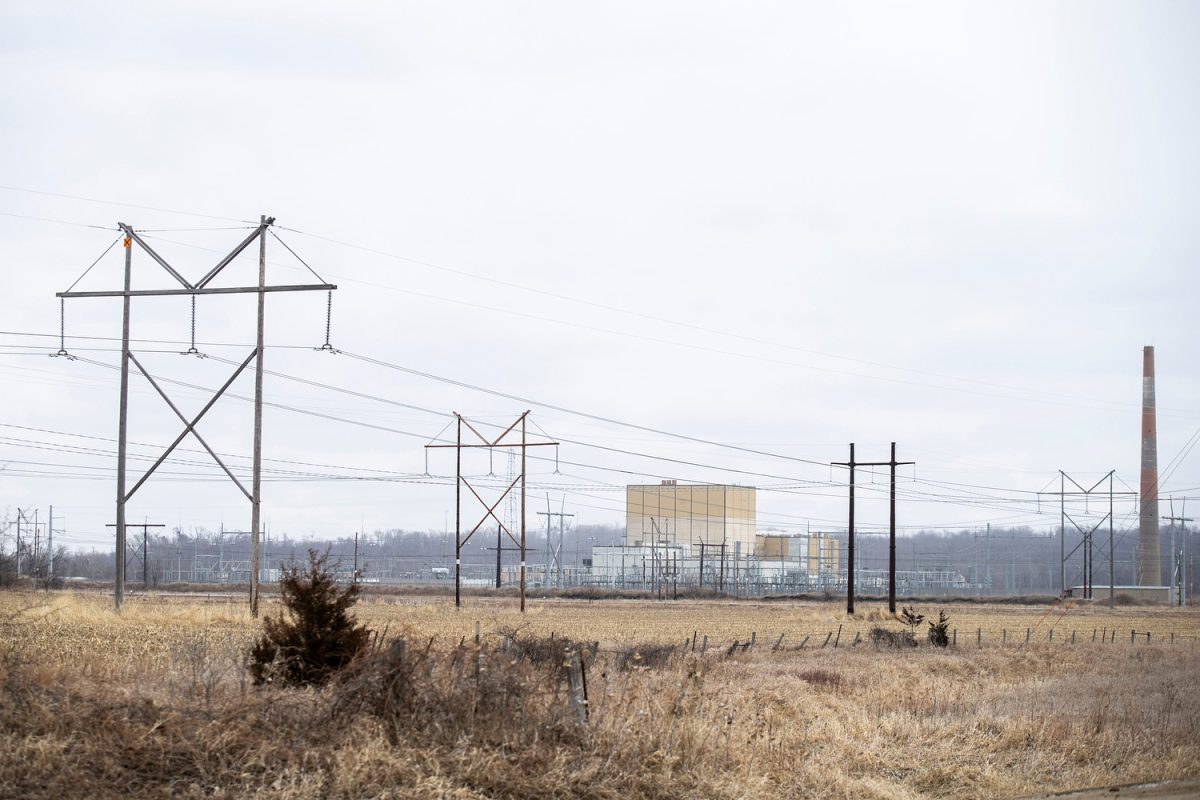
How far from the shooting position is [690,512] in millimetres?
129875

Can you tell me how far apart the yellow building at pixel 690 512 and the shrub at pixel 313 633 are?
370ft

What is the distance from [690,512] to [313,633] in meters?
117

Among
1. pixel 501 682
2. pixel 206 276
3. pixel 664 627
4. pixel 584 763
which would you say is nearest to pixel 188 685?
pixel 501 682

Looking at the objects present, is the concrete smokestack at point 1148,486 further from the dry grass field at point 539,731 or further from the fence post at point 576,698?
the fence post at point 576,698

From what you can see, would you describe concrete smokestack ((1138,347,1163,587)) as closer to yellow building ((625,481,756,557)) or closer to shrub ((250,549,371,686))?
yellow building ((625,481,756,557))

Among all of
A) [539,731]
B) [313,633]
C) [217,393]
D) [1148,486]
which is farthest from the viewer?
[1148,486]

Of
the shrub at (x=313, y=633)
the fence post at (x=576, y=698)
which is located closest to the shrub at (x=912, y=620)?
the fence post at (x=576, y=698)

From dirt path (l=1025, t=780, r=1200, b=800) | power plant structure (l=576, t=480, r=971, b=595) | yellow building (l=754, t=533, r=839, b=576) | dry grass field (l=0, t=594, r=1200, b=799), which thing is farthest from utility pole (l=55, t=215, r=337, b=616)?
yellow building (l=754, t=533, r=839, b=576)

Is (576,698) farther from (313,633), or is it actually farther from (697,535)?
(697,535)

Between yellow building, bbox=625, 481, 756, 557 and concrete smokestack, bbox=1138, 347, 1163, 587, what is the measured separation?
→ 4110 cm

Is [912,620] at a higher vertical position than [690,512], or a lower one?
lower

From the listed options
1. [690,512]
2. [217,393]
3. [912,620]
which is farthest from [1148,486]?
[217,393]

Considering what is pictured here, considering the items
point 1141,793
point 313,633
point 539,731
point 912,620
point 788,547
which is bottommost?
point 788,547

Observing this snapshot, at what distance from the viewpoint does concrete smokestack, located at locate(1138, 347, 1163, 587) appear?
105688 mm
